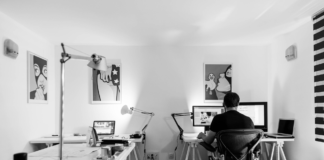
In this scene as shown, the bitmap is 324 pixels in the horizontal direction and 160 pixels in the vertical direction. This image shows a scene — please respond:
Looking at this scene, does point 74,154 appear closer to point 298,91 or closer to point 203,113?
point 203,113

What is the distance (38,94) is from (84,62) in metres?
1.00

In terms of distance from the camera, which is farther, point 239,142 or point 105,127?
point 105,127

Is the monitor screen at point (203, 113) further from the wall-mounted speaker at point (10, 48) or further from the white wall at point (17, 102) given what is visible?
the wall-mounted speaker at point (10, 48)

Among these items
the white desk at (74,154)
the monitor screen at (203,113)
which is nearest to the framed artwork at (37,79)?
the white desk at (74,154)

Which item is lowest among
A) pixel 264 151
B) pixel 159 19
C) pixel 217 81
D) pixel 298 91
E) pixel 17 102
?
pixel 264 151

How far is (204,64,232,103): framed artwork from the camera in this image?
4.62 metres

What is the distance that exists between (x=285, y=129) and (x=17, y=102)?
3.69m

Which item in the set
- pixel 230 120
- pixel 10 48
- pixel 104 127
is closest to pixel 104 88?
pixel 104 127

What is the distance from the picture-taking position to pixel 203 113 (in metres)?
4.32

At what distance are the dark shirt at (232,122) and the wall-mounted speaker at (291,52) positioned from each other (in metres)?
1.50

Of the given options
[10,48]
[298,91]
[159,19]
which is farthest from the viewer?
[298,91]

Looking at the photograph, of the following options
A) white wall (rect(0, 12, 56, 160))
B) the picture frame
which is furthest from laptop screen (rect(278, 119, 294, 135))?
white wall (rect(0, 12, 56, 160))

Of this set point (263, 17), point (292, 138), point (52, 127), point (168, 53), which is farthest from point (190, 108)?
point (52, 127)

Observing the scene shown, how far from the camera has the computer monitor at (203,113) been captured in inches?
169
